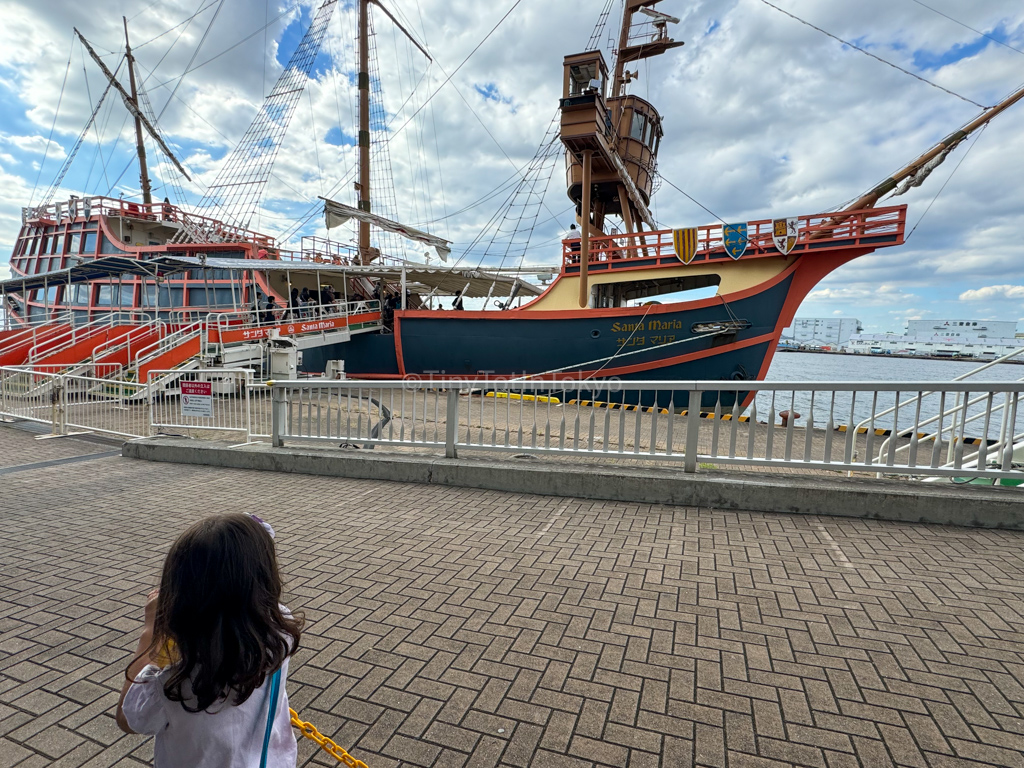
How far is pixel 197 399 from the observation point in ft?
24.9

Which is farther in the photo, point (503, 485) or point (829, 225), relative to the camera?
point (829, 225)

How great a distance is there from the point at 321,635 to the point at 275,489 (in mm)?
3310

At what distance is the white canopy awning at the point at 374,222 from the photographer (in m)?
19.7

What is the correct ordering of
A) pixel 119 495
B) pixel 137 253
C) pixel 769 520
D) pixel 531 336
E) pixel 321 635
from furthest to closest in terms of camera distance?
pixel 137 253 < pixel 531 336 < pixel 119 495 < pixel 769 520 < pixel 321 635

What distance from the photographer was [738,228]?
1332 centimetres

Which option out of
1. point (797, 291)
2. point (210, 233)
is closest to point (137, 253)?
point (210, 233)

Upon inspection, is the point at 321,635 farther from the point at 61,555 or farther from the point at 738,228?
the point at 738,228

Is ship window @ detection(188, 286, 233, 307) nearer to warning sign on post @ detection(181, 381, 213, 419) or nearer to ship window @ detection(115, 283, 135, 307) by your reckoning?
ship window @ detection(115, 283, 135, 307)

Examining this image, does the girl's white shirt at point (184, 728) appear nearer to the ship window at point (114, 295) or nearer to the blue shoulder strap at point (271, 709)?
the blue shoulder strap at point (271, 709)

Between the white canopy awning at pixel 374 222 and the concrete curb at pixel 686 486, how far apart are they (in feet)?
49.4

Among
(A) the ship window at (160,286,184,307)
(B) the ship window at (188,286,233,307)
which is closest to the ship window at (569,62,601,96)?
(B) the ship window at (188,286,233,307)

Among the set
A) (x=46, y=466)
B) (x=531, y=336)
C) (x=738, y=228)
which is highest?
(x=738, y=228)

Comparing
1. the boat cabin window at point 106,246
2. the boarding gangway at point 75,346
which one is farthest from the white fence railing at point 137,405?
the boat cabin window at point 106,246

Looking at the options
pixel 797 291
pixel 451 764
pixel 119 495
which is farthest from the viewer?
pixel 797 291
